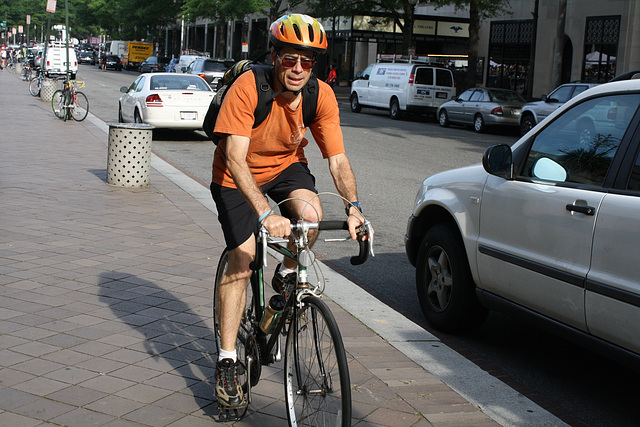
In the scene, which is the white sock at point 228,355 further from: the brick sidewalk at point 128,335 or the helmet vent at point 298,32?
the helmet vent at point 298,32

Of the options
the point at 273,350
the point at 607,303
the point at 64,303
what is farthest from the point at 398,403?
the point at 64,303

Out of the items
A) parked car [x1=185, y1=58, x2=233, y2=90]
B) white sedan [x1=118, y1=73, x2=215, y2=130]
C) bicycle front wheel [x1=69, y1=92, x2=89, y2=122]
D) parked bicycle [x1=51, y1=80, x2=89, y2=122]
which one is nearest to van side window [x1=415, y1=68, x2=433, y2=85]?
parked car [x1=185, y1=58, x2=233, y2=90]

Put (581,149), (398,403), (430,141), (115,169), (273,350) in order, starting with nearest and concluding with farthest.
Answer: (273,350)
(398,403)
(581,149)
(115,169)
(430,141)

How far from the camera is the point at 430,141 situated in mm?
19875

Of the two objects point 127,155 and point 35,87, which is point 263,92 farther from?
point 35,87

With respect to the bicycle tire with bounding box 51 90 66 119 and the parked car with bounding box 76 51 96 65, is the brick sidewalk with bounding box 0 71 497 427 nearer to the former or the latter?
the bicycle tire with bounding box 51 90 66 119

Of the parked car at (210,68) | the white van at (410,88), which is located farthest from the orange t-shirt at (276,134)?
the parked car at (210,68)

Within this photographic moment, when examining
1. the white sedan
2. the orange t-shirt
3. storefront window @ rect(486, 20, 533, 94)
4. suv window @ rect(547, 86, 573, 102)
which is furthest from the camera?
storefront window @ rect(486, 20, 533, 94)

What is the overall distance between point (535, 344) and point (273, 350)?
2347 millimetres

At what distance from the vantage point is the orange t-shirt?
3.49 m

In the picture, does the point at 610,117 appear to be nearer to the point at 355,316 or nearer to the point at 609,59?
the point at 355,316

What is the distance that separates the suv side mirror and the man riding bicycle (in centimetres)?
116

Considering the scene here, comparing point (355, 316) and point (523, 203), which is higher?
point (523, 203)

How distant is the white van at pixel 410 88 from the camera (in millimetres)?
28203
